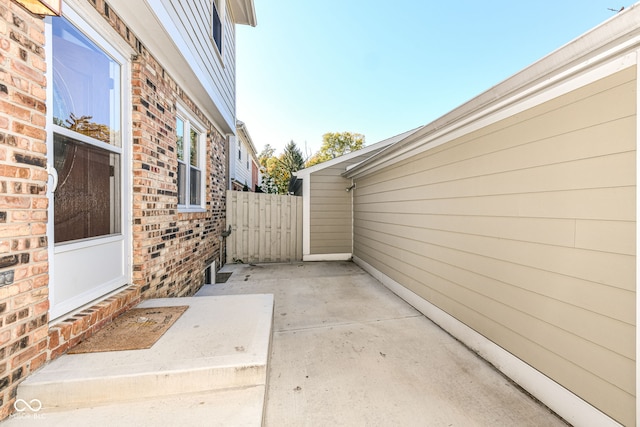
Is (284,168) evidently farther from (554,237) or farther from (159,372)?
(159,372)

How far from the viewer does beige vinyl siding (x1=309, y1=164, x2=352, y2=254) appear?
22.0ft

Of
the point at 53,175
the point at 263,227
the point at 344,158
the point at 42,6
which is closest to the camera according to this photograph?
the point at 42,6

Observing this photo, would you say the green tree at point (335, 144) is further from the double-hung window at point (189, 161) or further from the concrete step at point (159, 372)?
the concrete step at point (159, 372)

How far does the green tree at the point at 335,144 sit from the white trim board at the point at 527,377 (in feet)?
79.7

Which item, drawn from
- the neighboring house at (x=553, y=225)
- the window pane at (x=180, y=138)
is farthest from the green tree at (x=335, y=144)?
the neighboring house at (x=553, y=225)

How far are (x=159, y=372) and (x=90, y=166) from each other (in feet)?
5.24

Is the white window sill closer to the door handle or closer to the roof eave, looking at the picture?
the door handle

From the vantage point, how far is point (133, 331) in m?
1.88

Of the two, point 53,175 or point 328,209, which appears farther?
point 328,209

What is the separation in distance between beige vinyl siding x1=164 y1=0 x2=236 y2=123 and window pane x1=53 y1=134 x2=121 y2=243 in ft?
5.78

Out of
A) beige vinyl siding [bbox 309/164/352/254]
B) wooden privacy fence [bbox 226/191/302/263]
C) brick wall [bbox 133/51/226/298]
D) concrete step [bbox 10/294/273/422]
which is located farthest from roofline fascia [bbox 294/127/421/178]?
concrete step [bbox 10/294/273/422]

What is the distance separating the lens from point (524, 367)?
2.01 m

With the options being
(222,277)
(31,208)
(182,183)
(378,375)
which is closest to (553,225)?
(378,375)

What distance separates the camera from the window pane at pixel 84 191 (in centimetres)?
167
